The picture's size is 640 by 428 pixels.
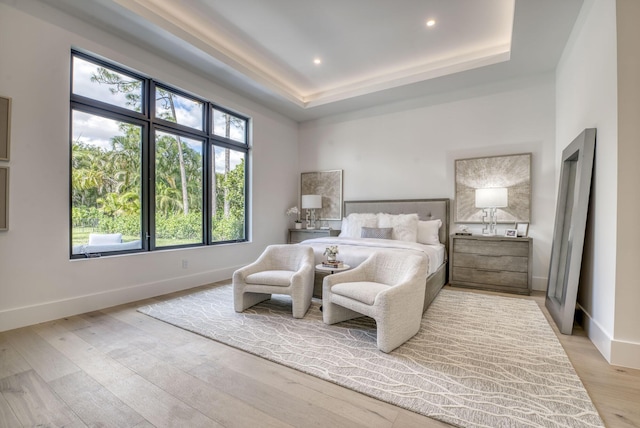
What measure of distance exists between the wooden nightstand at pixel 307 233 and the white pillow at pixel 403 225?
1.11 m

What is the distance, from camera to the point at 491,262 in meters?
4.29

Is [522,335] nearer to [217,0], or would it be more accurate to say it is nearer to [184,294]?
[184,294]

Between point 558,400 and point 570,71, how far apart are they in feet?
12.3

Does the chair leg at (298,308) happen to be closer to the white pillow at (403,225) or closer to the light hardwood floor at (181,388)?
the light hardwood floor at (181,388)

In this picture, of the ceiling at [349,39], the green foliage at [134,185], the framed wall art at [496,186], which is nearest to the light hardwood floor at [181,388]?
the green foliage at [134,185]

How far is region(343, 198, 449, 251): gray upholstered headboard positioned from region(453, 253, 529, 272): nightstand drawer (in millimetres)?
482

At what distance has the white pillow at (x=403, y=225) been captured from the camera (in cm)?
470

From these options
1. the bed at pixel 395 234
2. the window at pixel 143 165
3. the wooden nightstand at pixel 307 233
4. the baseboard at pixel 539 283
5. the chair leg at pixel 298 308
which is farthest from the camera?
the wooden nightstand at pixel 307 233

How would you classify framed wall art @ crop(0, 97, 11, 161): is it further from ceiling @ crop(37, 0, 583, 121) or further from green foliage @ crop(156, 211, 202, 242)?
green foliage @ crop(156, 211, 202, 242)

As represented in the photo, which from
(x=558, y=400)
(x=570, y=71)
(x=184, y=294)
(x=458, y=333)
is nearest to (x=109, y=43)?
(x=184, y=294)

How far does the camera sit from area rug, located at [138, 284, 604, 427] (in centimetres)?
170

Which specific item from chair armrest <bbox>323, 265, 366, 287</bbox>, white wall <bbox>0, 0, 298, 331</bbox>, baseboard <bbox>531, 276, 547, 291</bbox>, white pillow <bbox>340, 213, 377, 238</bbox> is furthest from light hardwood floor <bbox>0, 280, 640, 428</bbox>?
white pillow <bbox>340, 213, 377, 238</bbox>

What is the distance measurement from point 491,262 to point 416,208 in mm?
1456

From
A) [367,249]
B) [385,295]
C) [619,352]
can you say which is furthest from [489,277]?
[385,295]
